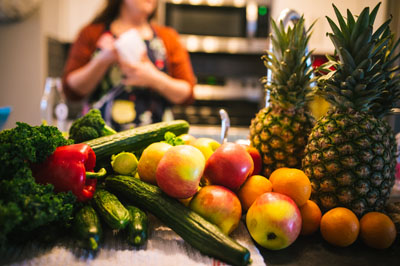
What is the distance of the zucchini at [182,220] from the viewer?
57 centimetres

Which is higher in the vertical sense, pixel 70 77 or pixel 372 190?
pixel 70 77

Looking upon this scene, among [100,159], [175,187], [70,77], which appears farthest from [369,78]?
[70,77]

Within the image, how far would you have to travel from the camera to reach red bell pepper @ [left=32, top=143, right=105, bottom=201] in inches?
25.4

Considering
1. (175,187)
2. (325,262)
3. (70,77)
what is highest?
(70,77)

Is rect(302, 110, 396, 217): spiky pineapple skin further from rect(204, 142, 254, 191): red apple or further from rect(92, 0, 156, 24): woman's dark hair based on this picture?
rect(92, 0, 156, 24): woman's dark hair

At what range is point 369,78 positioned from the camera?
731mm

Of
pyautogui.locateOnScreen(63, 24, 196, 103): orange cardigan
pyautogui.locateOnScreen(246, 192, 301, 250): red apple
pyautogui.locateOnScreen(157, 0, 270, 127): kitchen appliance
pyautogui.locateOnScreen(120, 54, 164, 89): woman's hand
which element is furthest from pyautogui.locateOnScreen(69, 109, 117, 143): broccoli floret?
pyautogui.locateOnScreen(157, 0, 270, 127): kitchen appliance

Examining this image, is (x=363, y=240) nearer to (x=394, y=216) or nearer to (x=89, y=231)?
(x=394, y=216)

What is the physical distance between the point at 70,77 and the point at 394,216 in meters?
1.68

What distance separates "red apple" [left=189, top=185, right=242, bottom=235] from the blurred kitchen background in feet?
6.93

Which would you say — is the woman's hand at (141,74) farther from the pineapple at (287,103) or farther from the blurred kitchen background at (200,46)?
the blurred kitchen background at (200,46)

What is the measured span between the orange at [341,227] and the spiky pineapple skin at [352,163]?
0.06 metres

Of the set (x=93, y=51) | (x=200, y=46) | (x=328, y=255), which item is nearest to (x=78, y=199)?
(x=328, y=255)

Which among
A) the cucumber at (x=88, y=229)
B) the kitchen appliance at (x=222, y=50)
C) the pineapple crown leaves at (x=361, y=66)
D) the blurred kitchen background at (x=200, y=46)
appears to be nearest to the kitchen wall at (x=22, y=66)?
the blurred kitchen background at (x=200, y=46)
